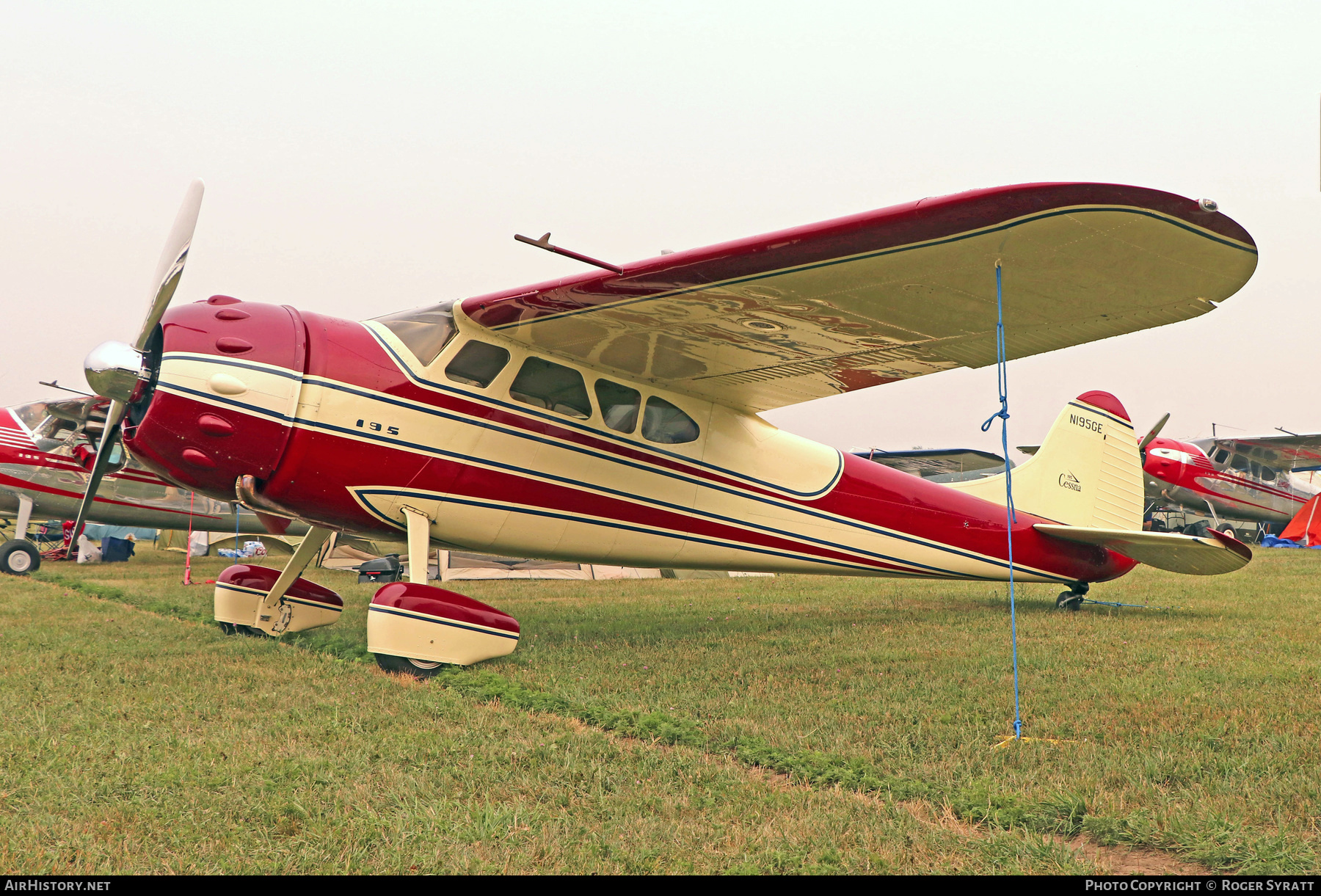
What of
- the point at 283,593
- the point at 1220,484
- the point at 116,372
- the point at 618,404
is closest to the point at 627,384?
the point at 618,404

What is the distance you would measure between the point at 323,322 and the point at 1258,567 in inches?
604

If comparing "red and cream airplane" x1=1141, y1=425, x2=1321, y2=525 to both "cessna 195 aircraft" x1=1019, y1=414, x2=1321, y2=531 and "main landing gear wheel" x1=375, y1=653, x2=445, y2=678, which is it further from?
"main landing gear wheel" x1=375, y1=653, x2=445, y2=678

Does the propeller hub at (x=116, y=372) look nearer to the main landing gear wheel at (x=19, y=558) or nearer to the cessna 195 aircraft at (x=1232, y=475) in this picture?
the main landing gear wheel at (x=19, y=558)

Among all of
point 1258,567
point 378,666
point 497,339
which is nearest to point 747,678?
point 378,666

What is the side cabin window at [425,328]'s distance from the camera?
597cm

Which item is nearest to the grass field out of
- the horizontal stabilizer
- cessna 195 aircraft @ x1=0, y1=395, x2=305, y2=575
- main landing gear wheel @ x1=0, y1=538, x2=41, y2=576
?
the horizontal stabilizer

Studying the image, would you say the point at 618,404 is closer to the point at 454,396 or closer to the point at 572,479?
the point at 572,479

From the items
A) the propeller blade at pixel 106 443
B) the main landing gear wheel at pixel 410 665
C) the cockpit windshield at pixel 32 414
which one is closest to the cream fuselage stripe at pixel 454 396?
the propeller blade at pixel 106 443

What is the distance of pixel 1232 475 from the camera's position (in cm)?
2588

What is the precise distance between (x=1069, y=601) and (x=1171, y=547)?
1.31 m

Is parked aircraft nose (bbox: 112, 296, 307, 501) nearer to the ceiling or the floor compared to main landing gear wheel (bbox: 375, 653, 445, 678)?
nearer to the ceiling

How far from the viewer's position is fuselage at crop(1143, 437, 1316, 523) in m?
24.5

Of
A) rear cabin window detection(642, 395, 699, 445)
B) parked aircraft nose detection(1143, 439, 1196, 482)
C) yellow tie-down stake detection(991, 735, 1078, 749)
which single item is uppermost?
parked aircraft nose detection(1143, 439, 1196, 482)

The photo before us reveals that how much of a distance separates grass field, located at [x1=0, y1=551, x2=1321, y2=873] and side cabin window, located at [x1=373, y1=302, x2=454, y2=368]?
2165mm
